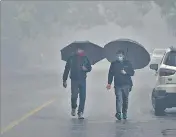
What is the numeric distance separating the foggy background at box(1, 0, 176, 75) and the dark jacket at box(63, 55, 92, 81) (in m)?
32.4

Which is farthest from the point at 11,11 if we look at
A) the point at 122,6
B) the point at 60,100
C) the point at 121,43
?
the point at 121,43

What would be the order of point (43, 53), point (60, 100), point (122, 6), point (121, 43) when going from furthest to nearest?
point (122, 6) < point (43, 53) < point (60, 100) < point (121, 43)

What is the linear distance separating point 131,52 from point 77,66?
162 cm

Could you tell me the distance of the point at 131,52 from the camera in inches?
651

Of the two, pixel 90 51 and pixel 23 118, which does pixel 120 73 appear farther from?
pixel 23 118

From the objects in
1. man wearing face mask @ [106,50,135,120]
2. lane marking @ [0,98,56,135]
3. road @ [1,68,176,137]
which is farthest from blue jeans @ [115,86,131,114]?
lane marking @ [0,98,56,135]

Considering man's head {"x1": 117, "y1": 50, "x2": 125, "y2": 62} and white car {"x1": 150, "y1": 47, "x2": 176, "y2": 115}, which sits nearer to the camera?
man's head {"x1": 117, "y1": 50, "x2": 125, "y2": 62}

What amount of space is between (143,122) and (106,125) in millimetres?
961

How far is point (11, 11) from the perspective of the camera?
6431 cm

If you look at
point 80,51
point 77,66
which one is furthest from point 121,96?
point 80,51

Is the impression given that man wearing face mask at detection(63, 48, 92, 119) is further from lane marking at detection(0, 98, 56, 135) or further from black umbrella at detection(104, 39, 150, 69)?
Answer: lane marking at detection(0, 98, 56, 135)

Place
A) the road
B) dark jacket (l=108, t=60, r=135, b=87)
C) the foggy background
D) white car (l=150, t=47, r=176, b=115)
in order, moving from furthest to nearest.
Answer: the foggy background < white car (l=150, t=47, r=176, b=115) < dark jacket (l=108, t=60, r=135, b=87) < the road

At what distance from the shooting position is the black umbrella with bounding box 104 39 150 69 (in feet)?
54.0

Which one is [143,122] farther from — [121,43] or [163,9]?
[163,9]
